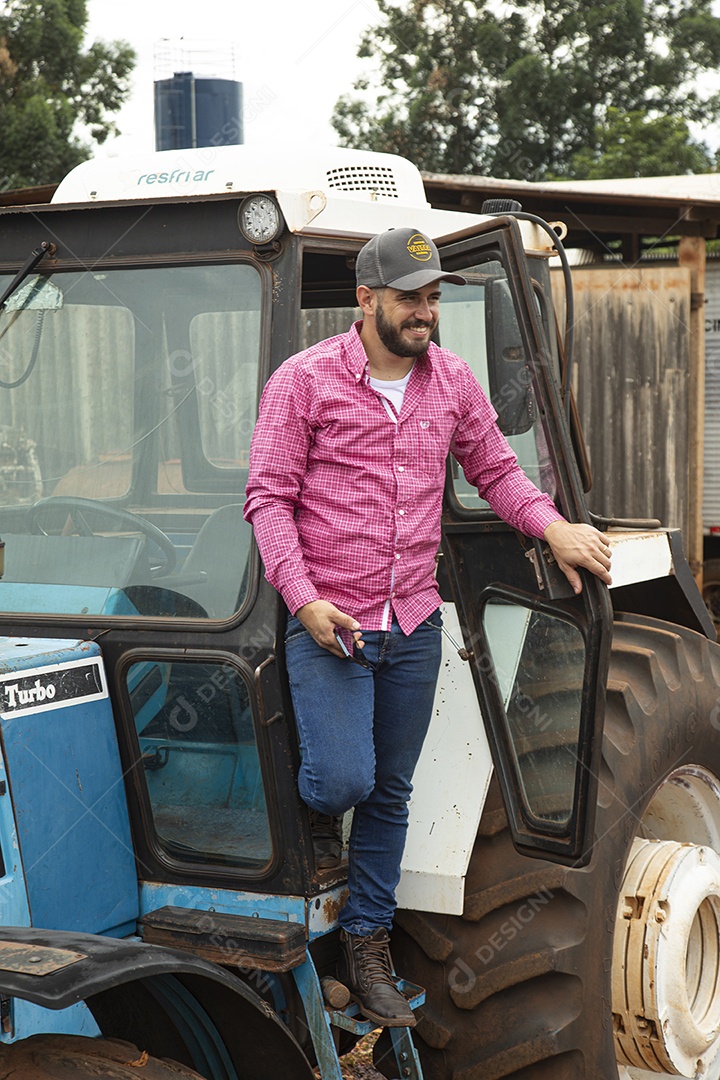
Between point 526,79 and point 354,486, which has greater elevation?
point 526,79

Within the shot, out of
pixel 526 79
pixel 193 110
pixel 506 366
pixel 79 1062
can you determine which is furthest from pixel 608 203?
pixel 526 79

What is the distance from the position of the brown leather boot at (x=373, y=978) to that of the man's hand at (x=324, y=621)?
28.0 inches

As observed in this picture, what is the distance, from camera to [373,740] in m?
2.79

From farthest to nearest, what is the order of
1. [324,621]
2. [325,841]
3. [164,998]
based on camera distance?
[325,841]
[324,621]
[164,998]

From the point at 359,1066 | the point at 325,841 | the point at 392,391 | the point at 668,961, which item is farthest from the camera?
the point at 359,1066

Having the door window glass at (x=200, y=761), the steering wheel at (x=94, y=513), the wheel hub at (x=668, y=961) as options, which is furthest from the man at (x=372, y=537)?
the wheel hub at (x=668, y=961)

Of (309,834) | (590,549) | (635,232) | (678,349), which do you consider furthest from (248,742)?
(635,232)

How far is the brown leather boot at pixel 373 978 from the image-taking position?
276 cm

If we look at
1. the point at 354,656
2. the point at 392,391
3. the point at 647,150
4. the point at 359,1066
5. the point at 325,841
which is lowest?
the point at 359,1066

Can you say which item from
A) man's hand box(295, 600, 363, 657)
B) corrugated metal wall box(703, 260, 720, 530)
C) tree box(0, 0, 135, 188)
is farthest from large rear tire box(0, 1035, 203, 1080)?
tree box(0, 0, 135, 188)

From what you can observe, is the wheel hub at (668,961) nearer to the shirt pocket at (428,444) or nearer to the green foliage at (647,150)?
the shirt pocket at (428,444)

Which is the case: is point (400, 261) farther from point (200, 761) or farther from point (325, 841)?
point (325, 841)

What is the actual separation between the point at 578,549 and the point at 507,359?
0.45 meters

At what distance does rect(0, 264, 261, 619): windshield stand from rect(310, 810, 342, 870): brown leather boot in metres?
0.53
